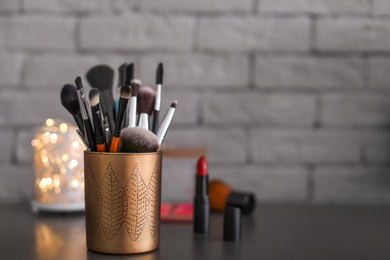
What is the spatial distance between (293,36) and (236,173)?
33cm

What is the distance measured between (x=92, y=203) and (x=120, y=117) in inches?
4.9

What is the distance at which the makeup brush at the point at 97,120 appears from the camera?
68cm

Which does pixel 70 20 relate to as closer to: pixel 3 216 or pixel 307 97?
pixel 3 216

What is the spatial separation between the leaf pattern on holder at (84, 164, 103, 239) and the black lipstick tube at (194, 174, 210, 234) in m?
0.19

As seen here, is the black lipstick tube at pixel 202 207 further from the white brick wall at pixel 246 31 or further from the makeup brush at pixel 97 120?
the white brick wall at pixel 246 31

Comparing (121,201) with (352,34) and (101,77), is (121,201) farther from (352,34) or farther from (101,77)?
(352,34)

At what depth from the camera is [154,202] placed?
0.70 metres

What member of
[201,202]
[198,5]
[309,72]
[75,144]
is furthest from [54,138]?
[309,72]

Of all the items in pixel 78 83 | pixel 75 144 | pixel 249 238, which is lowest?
pixel 249 238

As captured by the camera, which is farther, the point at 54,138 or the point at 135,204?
the point at 54,138

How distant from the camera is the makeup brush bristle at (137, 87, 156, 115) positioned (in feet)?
2.57

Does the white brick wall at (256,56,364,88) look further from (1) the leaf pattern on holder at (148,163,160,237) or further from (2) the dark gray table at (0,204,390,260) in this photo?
(1) the leaf pattern on holder at (148,163,160,237)

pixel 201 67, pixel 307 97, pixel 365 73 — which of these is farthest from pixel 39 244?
pixel 365 73

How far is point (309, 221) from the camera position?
37.0 inches
